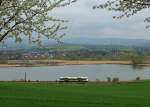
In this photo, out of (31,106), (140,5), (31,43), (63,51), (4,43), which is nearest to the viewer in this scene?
(140,5)

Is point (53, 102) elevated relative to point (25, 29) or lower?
lower

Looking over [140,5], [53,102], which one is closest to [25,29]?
[53,102]

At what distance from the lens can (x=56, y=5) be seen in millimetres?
15797

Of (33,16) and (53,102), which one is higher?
(33,16)

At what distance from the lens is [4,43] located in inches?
657

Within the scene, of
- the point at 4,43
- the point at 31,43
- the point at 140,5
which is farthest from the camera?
the point at 4,43

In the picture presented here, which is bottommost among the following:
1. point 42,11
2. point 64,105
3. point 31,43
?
point 64,105

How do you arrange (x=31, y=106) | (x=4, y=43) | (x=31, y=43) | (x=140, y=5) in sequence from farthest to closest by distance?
(x=4, y=43), (x=31, y=43), (x=31, y=106), (x=140, y=5)

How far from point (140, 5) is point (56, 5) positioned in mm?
5073

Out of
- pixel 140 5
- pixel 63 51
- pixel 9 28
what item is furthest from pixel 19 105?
pixel 63 51

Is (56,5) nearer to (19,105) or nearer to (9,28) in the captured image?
(9,28)

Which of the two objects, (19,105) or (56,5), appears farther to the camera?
(56,5)

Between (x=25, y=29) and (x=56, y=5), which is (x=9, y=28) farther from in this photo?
(x=56, y=5)

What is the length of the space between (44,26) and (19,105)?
2.85 m
